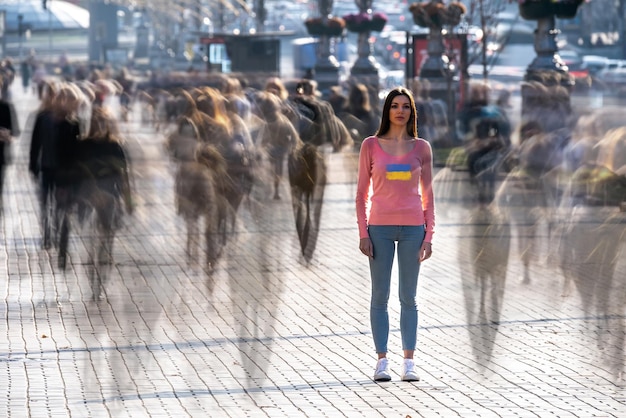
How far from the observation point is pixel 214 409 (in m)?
8.16

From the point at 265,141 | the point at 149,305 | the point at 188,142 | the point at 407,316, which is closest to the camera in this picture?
the point at 407,316

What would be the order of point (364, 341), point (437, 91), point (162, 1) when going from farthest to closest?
point (162, 1), point (437, 91), point (364, 341)

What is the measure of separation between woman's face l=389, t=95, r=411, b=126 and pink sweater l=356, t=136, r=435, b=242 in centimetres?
14

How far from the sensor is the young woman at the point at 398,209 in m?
8.95

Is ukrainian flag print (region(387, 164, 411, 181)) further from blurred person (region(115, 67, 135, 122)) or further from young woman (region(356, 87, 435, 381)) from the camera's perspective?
blurred person (region(115, 67, 135, 122))

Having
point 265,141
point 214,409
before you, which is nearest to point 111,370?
point 214,409

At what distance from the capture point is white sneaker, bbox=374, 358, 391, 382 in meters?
8.95

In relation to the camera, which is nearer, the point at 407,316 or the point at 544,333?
the point at 407,316

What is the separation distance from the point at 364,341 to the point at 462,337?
67cm

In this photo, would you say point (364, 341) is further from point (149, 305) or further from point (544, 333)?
point (149, 305)

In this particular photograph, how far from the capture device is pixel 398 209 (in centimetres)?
892

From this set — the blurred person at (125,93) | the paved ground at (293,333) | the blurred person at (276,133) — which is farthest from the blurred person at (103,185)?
the blurred person at (125,93)

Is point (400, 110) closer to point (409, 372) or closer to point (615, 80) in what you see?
point (409, 372)

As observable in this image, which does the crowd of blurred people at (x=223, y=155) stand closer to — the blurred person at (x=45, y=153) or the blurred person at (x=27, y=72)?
the blurred person at (x=45, y=153)
